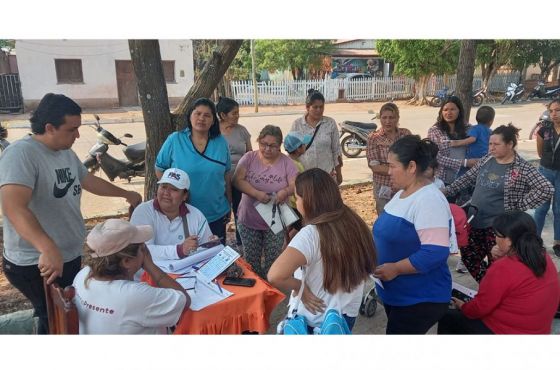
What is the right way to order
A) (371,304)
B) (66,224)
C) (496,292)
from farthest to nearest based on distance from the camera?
1. (371,304)
2. (66,224)
3. (496,292)

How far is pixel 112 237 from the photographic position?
1.99m

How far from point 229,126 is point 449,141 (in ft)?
7.21

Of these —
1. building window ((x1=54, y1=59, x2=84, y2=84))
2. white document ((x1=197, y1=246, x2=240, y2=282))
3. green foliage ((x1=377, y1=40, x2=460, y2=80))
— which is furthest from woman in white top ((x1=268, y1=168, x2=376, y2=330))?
building window ((x1=54, y1=59, x2=84, y2=84))

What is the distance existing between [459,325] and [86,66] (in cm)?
2074

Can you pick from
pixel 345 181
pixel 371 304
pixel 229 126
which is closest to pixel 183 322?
pixel 371 304

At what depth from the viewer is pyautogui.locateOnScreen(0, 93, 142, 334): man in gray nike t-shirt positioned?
7.18 feet

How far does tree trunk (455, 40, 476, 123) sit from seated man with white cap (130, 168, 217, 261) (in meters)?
4.19

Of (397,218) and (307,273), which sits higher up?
(397,218)

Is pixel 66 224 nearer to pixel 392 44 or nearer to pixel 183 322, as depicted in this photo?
pixel 183 322

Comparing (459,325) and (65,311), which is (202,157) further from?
(459,325)

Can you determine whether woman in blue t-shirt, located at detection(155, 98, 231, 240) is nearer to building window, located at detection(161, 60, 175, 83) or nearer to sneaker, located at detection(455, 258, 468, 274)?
sneaker, located at detection(455, 258, 468, 274)

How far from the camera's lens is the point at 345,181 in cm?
762

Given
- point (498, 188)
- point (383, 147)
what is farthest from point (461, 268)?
point (383, 147)

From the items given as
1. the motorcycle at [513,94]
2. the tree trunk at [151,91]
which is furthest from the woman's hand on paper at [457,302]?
the motorcycle at [513,94]
